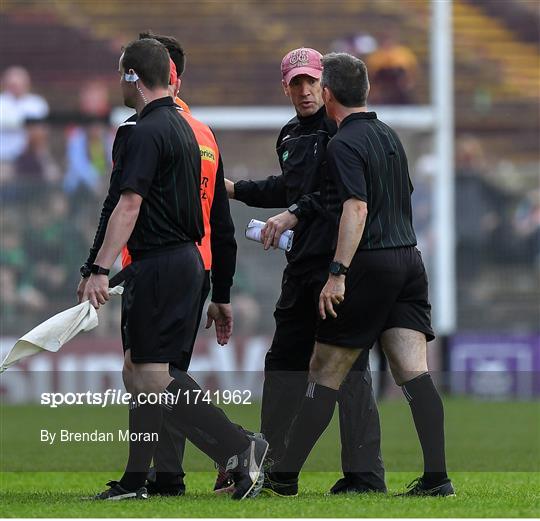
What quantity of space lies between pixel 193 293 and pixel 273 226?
0.59 m

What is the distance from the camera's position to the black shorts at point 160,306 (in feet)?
19.7

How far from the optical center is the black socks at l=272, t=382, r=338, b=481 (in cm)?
630

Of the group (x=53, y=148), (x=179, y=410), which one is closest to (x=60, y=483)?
(x=179, y=410)

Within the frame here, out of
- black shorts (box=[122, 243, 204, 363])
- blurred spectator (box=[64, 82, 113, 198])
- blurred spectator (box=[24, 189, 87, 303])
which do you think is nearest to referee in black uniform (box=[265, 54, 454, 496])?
black shorts (box=[122, 243, 204, 363])

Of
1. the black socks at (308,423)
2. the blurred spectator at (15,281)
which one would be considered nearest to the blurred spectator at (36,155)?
the blurred spectator at (15,281)

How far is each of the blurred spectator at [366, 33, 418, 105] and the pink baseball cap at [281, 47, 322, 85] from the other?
480 inches

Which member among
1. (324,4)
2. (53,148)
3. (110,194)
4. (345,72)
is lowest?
(110,194)

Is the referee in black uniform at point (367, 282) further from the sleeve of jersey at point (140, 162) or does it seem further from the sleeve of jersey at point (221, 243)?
the sleeve of jersey at point (140, 162)

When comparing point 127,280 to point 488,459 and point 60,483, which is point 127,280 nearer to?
point 60,483

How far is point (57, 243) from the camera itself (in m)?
16.3

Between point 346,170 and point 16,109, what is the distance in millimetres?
13249

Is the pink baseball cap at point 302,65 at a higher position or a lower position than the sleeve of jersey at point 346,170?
higher

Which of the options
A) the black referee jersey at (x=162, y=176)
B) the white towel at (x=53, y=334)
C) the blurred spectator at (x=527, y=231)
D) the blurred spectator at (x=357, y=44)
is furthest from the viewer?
the blurred spectator at (x=357, y=44)

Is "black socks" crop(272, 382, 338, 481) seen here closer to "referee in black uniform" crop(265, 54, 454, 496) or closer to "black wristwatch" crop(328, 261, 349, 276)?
"referee in black uniform" crop(265, 54, 454, 496)
